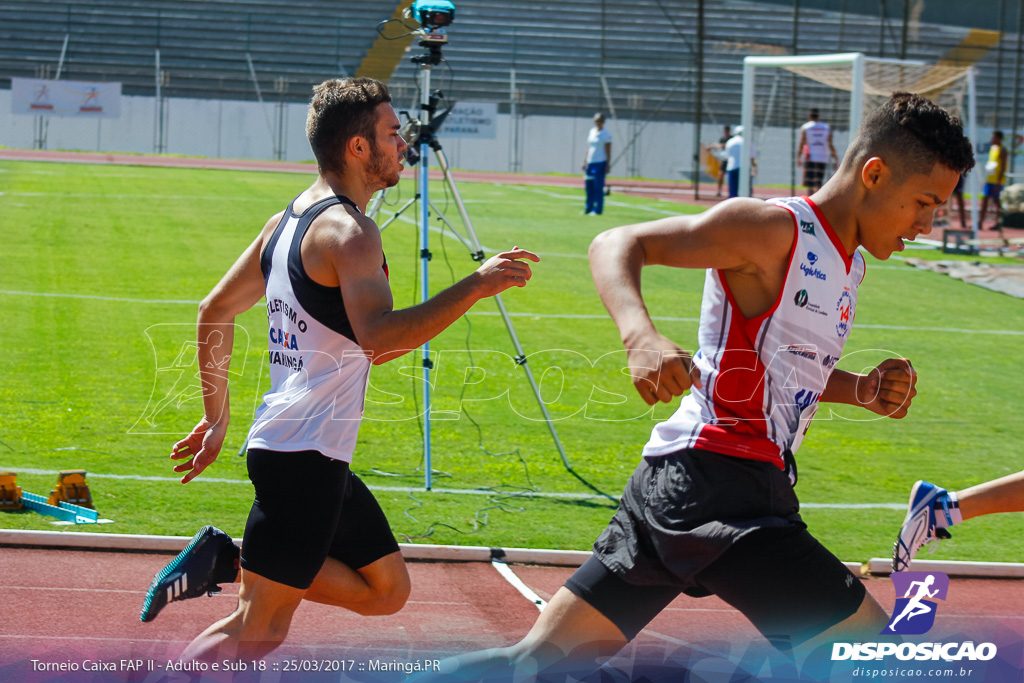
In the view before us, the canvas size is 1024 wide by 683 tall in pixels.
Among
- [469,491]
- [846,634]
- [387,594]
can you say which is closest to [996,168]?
[469,491]

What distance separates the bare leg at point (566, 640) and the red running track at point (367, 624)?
1210mm

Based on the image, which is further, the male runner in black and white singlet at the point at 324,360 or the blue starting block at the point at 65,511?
the blue starting block at the point at 65,511

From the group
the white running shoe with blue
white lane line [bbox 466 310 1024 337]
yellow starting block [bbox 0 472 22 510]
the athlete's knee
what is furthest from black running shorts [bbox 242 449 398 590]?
white lane line [bbox 466 310 1024 337]

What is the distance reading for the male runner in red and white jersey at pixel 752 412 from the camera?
300cm

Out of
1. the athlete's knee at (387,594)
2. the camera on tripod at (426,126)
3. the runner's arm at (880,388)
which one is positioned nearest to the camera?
the runner's arm at (880,388)

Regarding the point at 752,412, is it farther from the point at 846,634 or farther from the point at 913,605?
the point at 913,605

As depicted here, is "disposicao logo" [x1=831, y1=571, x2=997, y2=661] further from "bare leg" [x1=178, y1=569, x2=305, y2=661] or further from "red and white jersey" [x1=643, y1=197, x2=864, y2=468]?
"bare leg" [x1=178, y1=569, x2=305, y2=661]

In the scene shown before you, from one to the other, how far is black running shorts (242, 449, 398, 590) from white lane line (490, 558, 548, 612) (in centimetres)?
192

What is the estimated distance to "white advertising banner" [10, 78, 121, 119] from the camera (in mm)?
35812

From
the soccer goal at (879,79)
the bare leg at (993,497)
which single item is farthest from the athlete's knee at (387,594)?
the soccer goal at (879,79)

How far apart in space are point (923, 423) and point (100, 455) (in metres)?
6.40

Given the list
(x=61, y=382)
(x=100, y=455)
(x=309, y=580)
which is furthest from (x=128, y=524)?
(x=61, y=382)

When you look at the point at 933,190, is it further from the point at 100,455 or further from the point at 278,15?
the point at 278,15

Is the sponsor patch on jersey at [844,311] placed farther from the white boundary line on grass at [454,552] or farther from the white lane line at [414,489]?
the white lane line at [414,489]
